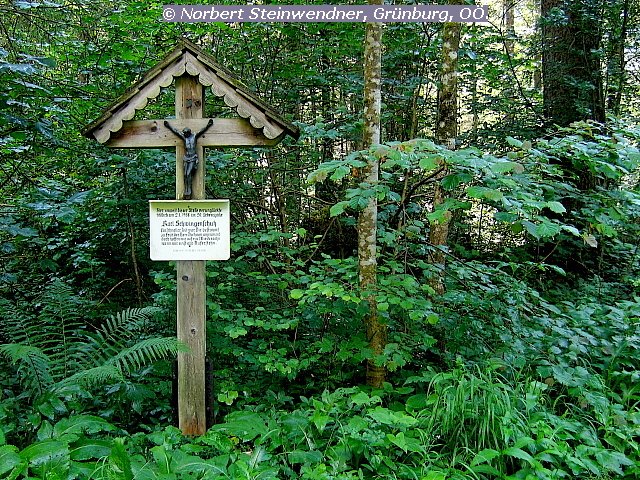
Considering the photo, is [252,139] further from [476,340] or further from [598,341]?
[598,341]

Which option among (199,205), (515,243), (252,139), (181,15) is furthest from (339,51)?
(515,243)

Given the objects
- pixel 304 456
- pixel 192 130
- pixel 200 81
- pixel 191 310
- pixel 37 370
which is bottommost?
pixel 304 456

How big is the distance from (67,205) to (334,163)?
229cm

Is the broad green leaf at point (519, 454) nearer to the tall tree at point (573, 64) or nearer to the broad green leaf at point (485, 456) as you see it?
A: the broad green leaf at point (485, 456)

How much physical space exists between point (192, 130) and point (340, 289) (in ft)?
5.09

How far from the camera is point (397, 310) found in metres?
4.27

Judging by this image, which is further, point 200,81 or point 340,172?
point 200,81

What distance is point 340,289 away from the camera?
3.59 m

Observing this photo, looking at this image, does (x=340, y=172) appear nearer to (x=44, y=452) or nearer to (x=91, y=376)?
(x=91, y=376)

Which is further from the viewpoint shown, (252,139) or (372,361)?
(372,361)

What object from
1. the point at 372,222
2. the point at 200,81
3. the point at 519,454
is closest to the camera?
the point at 519,454

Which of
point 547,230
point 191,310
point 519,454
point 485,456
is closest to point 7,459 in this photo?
point 191,310

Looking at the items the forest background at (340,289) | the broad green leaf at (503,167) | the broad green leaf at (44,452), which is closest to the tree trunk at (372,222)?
the forest background at (340,289)

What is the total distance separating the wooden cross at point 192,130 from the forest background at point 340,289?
19 centimetres
